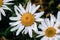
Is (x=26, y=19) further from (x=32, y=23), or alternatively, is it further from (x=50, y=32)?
(x=50, y=32)

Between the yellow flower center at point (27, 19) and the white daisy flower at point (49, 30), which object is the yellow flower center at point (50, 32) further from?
the yellow flower center at point (27, 19)

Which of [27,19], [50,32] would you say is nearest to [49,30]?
[50,32]

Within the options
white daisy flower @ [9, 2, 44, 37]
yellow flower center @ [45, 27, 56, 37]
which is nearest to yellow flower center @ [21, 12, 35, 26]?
white daisy flower @ [9, 2, 44, 37]

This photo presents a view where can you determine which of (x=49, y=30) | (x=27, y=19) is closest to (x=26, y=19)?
(x=27, y=19)

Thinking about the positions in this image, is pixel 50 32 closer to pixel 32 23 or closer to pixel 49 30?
pixel 49 30

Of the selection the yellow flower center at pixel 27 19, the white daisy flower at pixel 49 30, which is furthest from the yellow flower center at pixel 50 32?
the yellow flower center at pixel 27 19

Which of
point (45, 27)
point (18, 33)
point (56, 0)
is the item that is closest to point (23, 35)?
point (18, 33)
